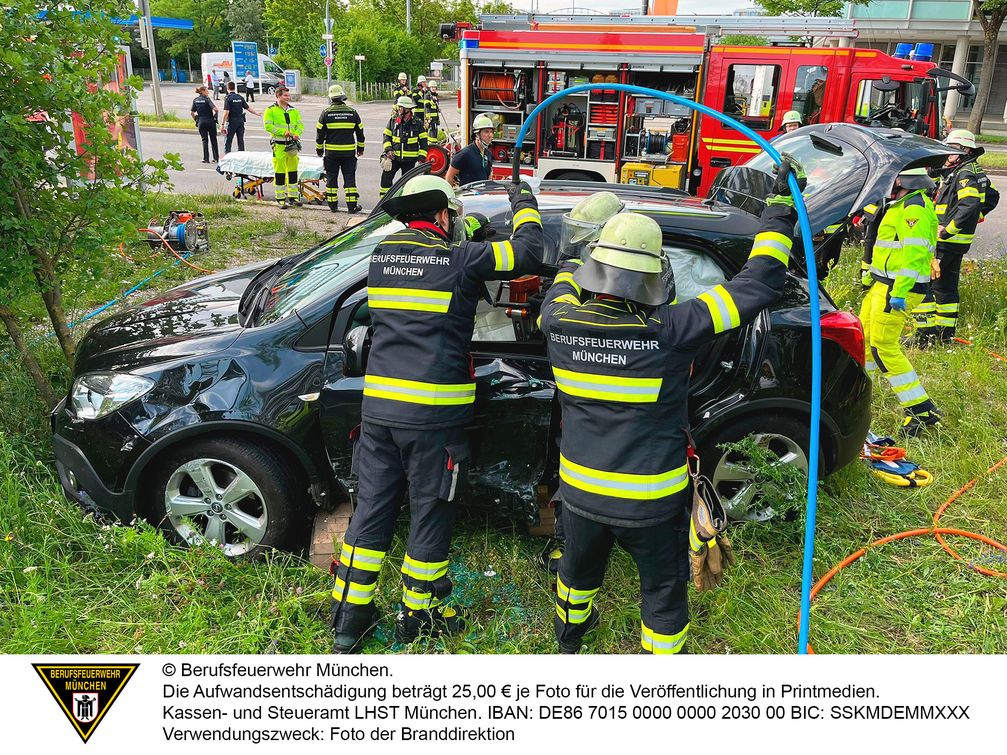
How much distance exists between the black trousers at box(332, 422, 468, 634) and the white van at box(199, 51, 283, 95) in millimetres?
39132

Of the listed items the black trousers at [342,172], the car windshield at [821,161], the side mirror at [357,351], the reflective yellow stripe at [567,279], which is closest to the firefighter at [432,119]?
the black trousers at [342,172]

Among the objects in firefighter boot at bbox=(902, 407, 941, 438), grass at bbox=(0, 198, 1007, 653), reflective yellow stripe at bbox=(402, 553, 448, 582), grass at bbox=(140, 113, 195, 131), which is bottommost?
grass at bbox=(0, 198, 1007, 653)

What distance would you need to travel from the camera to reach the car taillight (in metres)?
3.65

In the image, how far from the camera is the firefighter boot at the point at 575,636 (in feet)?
9.71

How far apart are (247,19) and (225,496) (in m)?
61.9

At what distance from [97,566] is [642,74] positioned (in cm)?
908

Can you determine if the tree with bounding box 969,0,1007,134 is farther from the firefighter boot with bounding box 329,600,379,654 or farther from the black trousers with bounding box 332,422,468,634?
the firefighter boot with bounding box 329,600,379,654

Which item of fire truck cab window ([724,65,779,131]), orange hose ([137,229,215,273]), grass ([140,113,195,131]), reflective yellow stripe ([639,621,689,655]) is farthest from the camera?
grass ([140,113,195,131])

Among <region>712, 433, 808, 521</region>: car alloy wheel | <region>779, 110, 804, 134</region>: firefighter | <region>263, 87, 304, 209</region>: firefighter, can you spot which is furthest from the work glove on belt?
<region>263, 87, 304, 209</region>: firefighter

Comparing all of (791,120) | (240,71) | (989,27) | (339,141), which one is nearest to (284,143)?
(339,141)

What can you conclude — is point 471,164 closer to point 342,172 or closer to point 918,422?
point 342,172

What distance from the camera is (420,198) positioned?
2.94 meters
